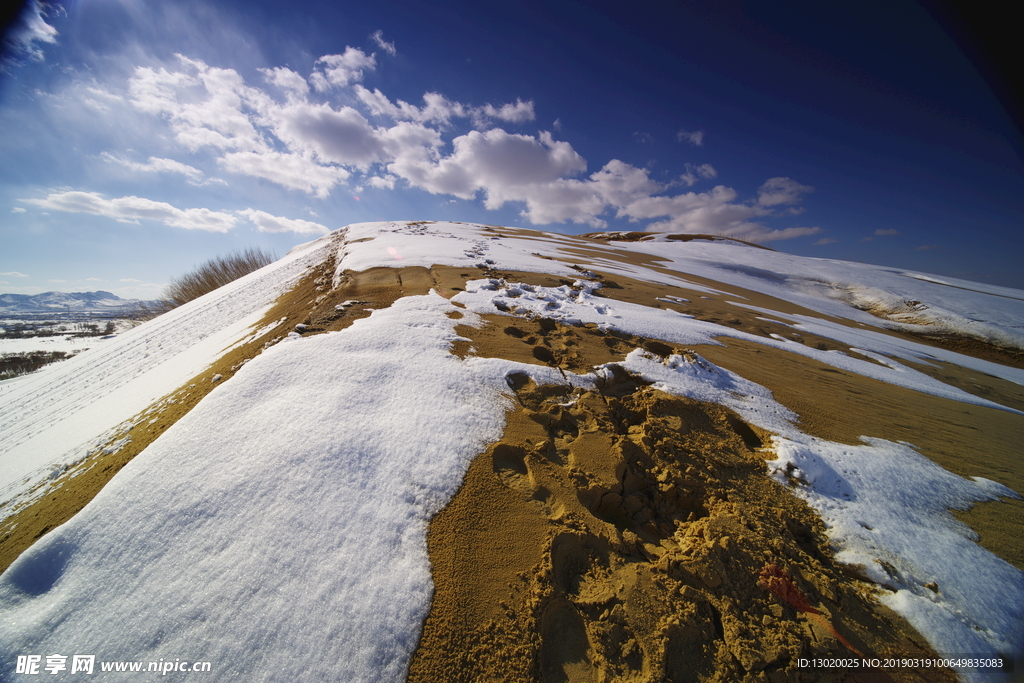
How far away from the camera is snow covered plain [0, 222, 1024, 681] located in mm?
1206

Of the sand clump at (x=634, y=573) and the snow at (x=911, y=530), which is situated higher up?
the sand clump at (x=634, y=573)

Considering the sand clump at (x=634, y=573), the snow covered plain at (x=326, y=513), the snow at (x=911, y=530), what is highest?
the snow covered plain at (x=326, y=513)

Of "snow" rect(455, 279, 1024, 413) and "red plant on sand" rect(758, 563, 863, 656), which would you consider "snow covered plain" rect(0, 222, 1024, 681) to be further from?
"snow" rect(455, 279, 1024, 413)

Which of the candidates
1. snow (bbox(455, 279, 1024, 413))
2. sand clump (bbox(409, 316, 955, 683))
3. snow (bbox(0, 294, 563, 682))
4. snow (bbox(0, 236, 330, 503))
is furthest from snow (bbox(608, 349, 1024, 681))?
snow (bbox(0, 236, 330, 503))

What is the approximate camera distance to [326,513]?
5.10ft

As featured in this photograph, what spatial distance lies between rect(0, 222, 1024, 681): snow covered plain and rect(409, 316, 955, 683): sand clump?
0.14 meters

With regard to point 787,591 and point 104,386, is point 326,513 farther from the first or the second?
point 104,386

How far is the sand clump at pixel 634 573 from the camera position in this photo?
1.24 metres

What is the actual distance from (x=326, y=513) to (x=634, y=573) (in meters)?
1.54

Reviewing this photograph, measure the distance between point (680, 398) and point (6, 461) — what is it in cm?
574

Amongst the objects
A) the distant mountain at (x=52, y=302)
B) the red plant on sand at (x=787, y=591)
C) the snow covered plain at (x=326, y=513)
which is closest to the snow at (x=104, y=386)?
the snow covered plain at (x=326, y=513)

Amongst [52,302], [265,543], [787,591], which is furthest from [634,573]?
[52,302]

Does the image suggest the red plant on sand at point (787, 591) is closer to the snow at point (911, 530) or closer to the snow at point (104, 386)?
the snow at point (911, 530)

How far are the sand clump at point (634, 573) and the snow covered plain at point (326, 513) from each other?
0.47ft
